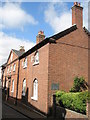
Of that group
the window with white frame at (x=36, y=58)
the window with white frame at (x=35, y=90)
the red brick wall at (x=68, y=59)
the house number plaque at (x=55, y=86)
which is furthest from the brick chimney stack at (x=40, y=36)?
A: the house number plaque at (x=55, y=86)

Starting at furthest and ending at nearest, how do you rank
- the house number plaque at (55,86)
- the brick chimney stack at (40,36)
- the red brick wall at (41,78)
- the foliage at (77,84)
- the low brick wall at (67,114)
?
1. the brick chimney stack at (40,36)
2. the foliage at (77,84)
3. the red brick wall at (41,78)
4. the house number plaque at (55,86)
5. the low brick wall at (67,114)

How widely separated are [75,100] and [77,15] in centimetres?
903

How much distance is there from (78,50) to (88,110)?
7.30 meters

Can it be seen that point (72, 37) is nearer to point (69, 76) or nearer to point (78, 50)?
Answer: point (78, 50)

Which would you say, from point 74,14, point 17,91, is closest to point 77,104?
point 74,14

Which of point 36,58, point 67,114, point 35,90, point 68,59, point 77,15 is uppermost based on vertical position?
point 77,15

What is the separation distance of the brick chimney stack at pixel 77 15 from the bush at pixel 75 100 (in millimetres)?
7453

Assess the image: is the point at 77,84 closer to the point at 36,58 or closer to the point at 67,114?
the point at 67,114

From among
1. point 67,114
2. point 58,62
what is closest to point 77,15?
point 58,62

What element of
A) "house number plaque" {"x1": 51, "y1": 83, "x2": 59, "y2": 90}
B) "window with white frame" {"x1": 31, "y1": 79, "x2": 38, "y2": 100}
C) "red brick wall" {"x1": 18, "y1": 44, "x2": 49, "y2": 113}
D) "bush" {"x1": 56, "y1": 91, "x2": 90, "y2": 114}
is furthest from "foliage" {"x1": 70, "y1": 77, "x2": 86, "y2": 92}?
"window with white frame" {"x1": 31, "y1": 79, "x2": 38, "y2": 100}

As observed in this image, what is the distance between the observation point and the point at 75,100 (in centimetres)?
989

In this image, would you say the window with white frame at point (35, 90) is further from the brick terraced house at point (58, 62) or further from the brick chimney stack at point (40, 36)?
the brick chimney stack at point (40, 36)

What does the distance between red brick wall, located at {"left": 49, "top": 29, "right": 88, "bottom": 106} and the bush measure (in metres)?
1.34

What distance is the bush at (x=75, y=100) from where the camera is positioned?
30.4 ft
